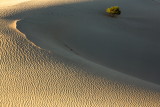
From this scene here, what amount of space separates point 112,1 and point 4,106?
1393 cm

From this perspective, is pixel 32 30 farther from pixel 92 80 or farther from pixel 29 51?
pixel 92 80

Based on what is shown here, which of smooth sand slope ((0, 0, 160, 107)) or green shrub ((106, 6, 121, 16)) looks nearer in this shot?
smooth sand slope ((0, 0, 160, 107))

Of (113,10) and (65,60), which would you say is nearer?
(65,60)

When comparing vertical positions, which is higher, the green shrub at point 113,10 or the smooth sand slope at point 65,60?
the green shrub at point 113,10

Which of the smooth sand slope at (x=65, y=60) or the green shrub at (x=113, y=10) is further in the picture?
the green shrub at (x=113, y=10)

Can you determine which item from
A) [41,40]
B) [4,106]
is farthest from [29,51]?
[4,106]

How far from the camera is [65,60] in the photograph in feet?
27.1

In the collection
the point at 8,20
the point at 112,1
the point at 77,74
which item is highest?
the point at 112,1

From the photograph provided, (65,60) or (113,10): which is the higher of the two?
(113,10)

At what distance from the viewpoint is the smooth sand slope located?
21.6ft

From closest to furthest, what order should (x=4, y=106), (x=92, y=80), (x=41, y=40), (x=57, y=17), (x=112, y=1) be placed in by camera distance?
(x=4, y=106) → (x=92, y=80) → (x=41, y=40) → (x=57, y=17) → (x=112, y=1)

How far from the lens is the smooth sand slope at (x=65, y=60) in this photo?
6590 millimetres

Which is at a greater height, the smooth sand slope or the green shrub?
the green shrub

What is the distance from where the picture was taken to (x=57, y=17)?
1305 cm
